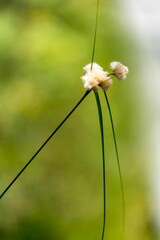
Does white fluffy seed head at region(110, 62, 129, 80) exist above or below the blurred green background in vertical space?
above

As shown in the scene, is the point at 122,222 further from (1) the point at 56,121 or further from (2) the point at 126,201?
(1) the point at 56,121

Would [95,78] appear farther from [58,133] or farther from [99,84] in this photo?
[58,133]

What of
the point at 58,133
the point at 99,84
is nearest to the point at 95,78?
the point at 99,84

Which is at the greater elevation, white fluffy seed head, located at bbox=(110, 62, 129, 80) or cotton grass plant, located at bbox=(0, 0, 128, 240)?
white fluffy seed head, located at bbox=(110, 62, 129, 80)

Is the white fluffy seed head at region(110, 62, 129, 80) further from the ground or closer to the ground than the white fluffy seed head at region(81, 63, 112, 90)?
further from the ground

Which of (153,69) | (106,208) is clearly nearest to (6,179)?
(106,208)
